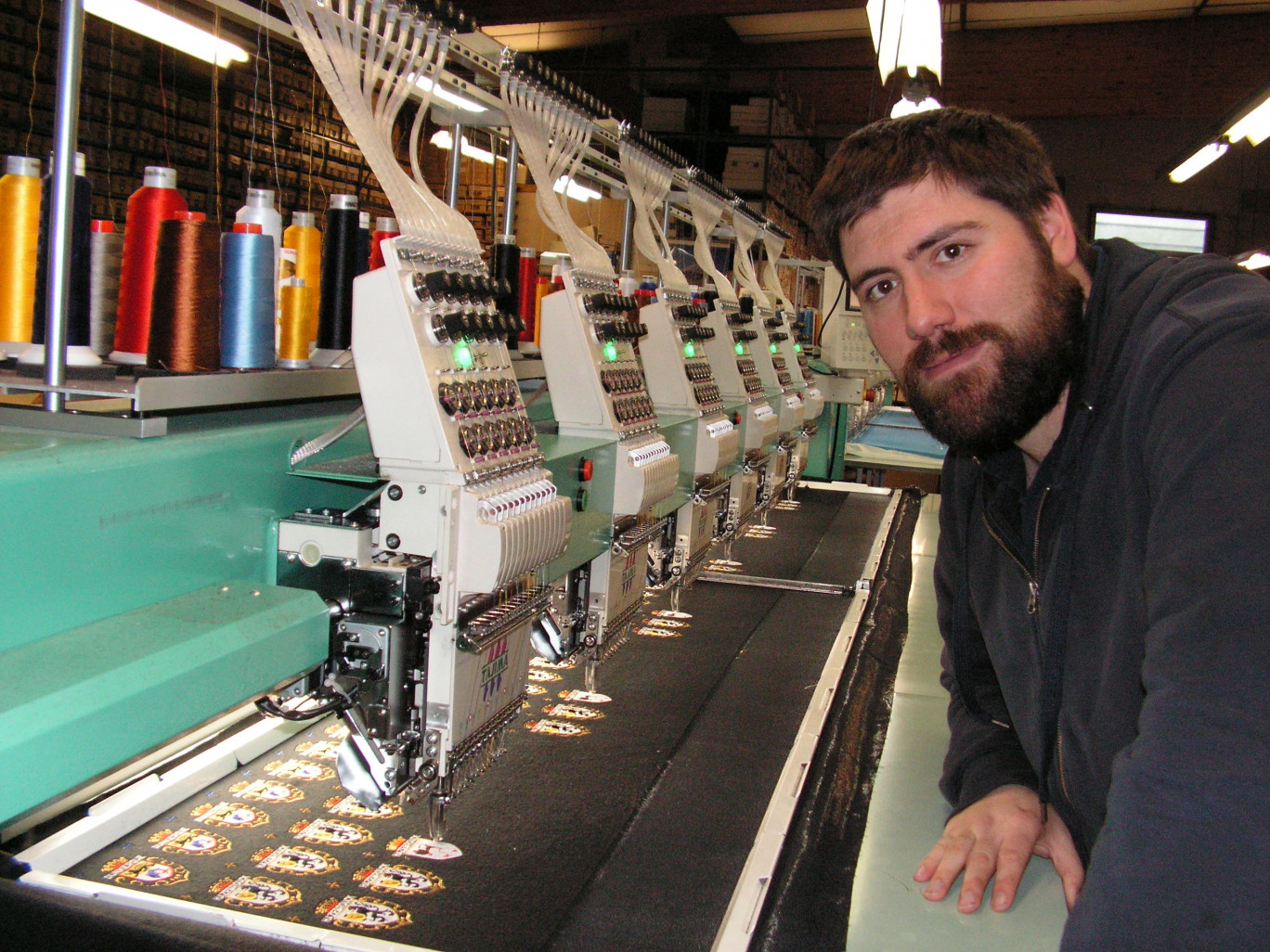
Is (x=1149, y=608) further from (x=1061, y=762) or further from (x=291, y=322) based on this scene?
(x=291, y=322)

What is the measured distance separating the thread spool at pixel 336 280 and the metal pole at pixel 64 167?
2.57ft

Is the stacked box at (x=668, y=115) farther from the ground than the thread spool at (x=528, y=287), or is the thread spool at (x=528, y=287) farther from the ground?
the stacked box at (x=668, y=115)

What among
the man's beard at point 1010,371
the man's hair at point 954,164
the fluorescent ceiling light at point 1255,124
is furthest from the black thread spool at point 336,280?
the fluorescent ceiling light at point 1255,124

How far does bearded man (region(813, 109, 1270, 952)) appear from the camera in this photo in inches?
30.4

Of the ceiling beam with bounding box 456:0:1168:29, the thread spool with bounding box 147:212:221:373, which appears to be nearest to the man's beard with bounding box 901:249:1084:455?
the thread spool with bounding box 147:212:221:373

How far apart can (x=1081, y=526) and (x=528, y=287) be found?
9.57ft

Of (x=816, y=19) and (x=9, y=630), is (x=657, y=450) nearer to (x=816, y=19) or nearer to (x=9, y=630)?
(x=9, y=630)

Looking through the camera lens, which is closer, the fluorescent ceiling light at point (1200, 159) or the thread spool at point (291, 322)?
the thread spool at point (291, 322)

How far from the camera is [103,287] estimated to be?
2.20 m

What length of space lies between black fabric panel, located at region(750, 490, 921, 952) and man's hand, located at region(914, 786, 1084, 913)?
121 mm

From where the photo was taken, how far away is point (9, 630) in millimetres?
1389

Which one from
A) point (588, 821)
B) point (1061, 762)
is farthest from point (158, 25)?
point (1061, 762)

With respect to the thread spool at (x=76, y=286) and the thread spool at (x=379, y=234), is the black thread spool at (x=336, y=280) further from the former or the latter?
the thread spool at (x=76, y=286)

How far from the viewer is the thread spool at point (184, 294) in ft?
6.70
